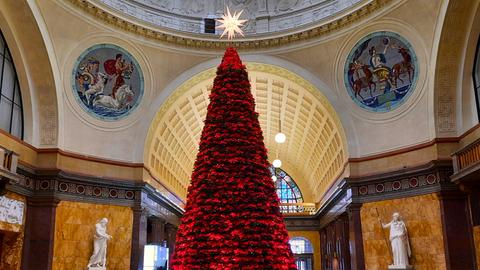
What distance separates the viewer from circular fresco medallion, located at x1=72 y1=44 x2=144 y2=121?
20.4 m

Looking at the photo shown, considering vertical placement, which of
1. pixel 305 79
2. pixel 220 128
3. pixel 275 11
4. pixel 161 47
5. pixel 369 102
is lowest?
pixel 220 128

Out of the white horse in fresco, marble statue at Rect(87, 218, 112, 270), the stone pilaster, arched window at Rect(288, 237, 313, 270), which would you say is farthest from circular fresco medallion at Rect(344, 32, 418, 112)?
arched window at Rect(288, 237, 313, 270)

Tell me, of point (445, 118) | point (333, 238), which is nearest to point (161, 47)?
point (445, 118)

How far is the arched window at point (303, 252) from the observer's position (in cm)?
3541

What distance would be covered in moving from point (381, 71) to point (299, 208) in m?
17.6

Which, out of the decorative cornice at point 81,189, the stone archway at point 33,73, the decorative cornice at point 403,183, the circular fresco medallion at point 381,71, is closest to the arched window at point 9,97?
the stone archway at point 33,73

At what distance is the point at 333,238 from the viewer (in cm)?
2866

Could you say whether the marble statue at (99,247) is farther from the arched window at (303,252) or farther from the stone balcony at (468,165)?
the arched window at (303,252)

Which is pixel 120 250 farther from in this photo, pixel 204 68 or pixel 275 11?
pixel 275 11

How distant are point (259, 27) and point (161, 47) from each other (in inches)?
190

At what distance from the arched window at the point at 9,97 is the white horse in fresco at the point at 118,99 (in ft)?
10.5

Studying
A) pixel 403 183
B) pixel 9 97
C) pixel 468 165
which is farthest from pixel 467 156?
pixel 9 97

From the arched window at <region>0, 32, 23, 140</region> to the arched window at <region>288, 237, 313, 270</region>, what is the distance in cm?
2270

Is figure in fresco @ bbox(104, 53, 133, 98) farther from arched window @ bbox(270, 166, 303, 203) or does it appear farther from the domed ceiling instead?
arched window @ bbox(270, 166, 303, 203)
